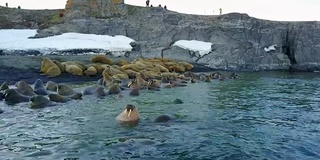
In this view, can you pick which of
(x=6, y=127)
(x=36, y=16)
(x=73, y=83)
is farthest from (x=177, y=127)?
(x=36, y=16)

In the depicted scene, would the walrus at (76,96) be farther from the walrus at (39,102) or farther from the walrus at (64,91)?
the walrus at (39,102)

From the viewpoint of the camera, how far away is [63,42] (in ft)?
125

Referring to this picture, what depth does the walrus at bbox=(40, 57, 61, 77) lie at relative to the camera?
22.5 meters

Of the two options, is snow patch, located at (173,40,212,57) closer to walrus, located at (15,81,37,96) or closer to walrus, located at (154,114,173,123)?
walrus, located at (15,81,37,96)

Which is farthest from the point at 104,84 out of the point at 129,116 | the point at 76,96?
the point at 129,116

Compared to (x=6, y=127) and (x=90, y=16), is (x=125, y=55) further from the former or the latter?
(x=6, y=127)

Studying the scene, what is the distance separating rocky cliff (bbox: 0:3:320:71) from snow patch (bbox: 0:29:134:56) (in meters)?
1.68

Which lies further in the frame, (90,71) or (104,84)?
(90,71)

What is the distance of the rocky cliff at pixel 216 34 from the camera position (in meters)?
41.3

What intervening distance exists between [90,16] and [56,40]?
10278mm

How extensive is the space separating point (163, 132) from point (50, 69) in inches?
583

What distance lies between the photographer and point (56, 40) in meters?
39.0

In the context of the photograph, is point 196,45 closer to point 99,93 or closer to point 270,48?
point 270,48

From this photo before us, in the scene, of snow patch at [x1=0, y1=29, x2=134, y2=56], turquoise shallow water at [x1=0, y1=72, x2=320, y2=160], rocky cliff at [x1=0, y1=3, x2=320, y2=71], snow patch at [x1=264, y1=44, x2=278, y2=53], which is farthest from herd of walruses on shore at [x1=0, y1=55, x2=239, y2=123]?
snow patch at [x1=264, y1=44, x2=278, y2=53]
